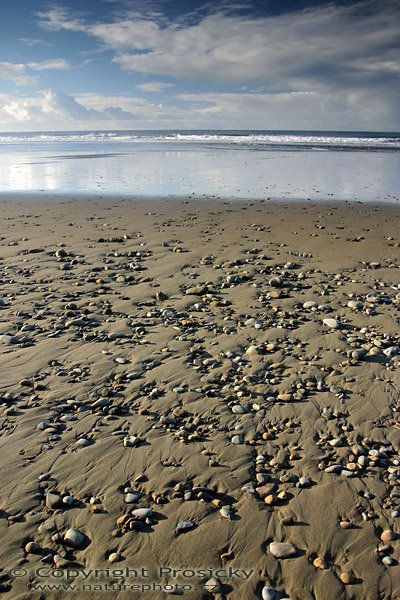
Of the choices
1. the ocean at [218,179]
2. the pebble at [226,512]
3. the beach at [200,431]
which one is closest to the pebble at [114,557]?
the beach at [200,431]

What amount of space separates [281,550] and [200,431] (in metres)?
1.39

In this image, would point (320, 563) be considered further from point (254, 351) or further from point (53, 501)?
point (254, 351)

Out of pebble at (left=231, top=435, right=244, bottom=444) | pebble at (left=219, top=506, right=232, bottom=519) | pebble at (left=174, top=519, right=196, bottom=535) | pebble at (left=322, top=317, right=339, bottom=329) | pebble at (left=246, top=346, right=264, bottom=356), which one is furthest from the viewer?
pebble at (left=322, top=317, right=339, bottom=329)

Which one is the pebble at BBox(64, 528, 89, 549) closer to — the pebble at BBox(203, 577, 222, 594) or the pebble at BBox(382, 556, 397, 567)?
the pebble at BBox(203, 577, 222, 594)

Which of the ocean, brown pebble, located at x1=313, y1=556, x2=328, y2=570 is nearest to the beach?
brown pebble, located at x1=313, y1=556, x2=328, y2=570

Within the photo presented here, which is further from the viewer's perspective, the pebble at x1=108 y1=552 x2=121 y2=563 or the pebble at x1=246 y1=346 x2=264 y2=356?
the pebble at x1=246 y1=346 x2=264 y2=356

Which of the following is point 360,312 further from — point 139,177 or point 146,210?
point 139,177

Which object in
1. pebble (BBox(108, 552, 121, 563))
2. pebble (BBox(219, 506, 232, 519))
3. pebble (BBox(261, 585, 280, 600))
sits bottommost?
pebble (BBox(261, 585, 280, 600))

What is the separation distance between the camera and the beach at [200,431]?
9.81 feet

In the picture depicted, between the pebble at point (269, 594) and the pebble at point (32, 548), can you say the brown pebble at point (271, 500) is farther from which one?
the pebble at point (32, 548)

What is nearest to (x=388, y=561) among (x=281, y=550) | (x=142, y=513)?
(x=281, y=550)

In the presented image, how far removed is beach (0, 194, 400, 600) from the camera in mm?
2990

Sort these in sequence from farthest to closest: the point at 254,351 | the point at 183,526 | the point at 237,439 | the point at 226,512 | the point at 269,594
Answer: the point at 254,351 → the point at 237,439 → the point at 226,512 → the point at 183,526 → the point at 269,594

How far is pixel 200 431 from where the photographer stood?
426cm
